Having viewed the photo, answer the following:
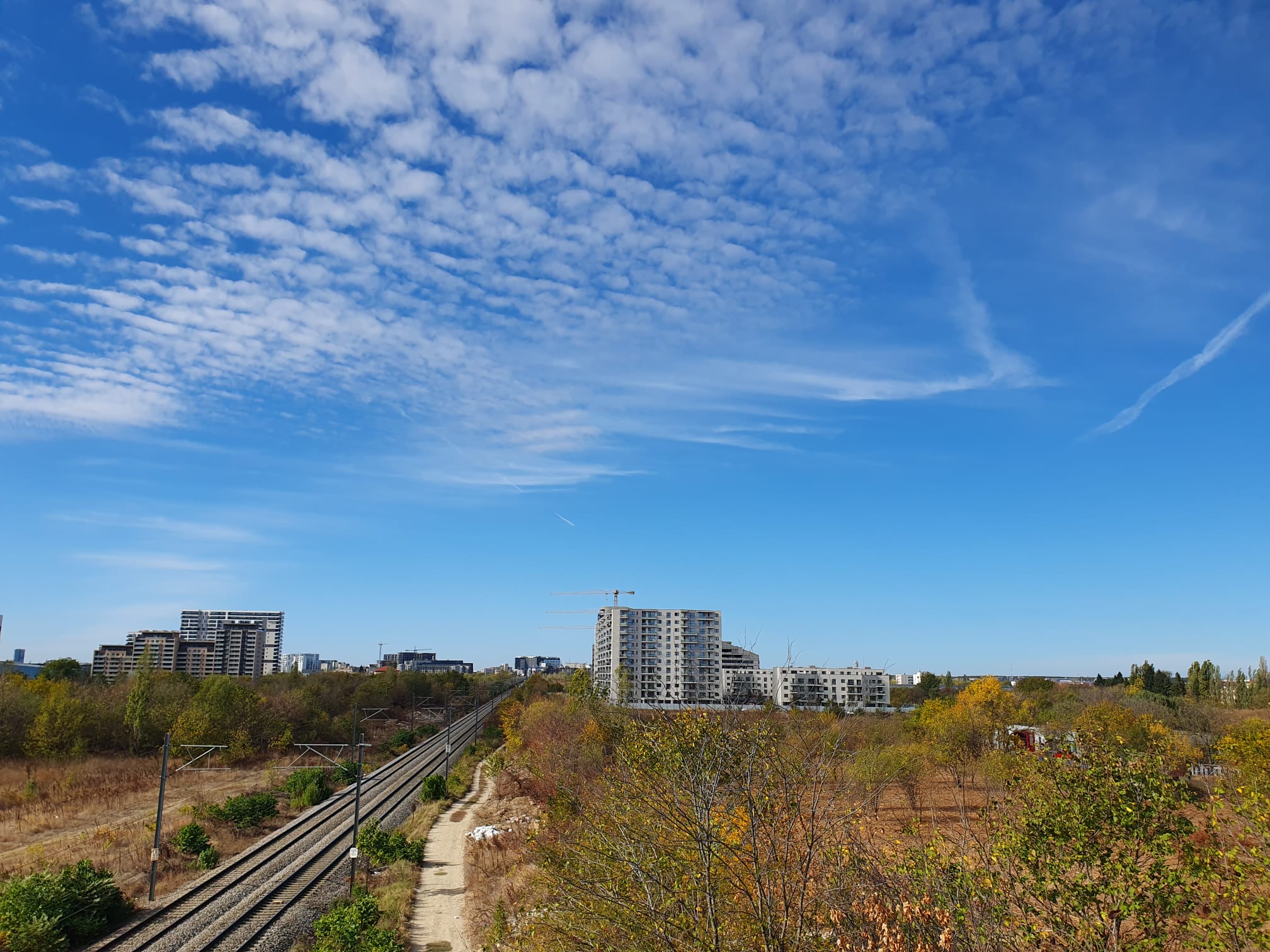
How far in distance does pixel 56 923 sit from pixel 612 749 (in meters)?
28.8

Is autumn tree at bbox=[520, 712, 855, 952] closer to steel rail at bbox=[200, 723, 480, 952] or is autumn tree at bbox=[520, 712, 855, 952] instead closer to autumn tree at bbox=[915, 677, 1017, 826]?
steel rail at bbox=[200, 723, 480, 952]

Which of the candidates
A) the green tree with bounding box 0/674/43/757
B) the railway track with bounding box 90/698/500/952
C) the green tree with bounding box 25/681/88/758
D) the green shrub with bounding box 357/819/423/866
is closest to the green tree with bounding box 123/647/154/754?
the green tree with bounding box 25/681/88/758

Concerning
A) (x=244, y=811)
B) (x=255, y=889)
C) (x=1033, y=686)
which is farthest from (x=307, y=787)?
(x=1033, y=686)

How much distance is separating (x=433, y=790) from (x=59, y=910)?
30.3 metres

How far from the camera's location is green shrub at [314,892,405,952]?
2390cm

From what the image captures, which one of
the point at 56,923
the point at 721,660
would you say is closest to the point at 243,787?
the point at 56,923

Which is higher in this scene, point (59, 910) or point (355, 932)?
point (59, 910)

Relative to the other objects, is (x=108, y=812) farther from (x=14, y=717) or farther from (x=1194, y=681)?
(x=1194, y=681)

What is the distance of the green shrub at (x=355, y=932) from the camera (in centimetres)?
2390

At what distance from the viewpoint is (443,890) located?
3306 centimetres

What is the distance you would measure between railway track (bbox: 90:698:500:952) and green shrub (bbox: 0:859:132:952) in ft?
2.57

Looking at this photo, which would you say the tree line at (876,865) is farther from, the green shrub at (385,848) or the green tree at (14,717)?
the green tree at (14,717)

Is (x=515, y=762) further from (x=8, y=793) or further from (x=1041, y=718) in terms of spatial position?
(x=1041, y=718)

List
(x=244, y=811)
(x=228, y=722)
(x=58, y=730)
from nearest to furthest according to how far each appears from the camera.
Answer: (x=244, y=811) → (x=58, y=730) → (x=228, y=722)
